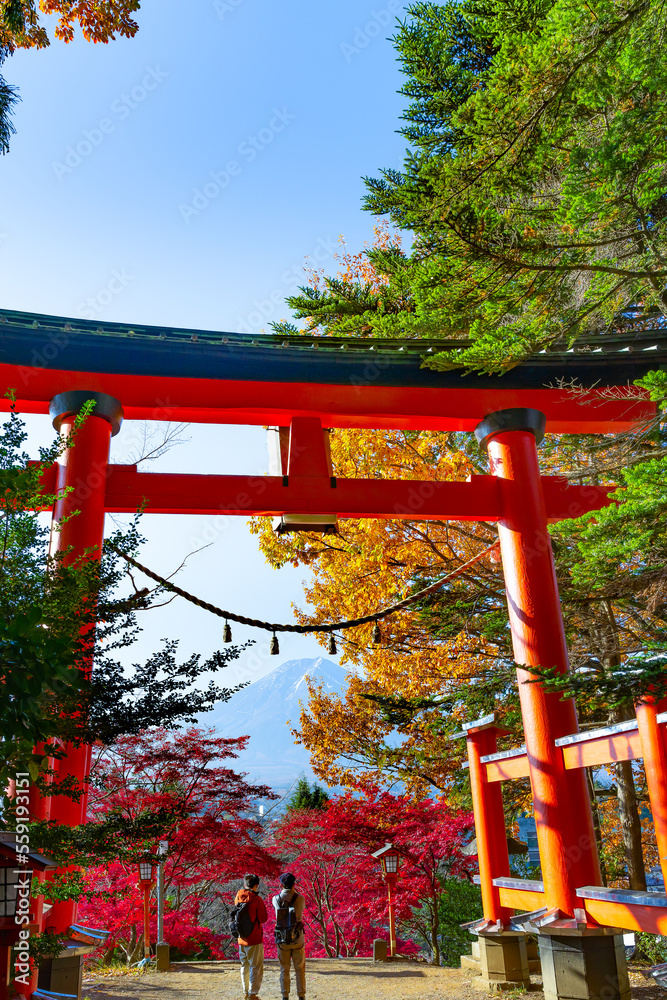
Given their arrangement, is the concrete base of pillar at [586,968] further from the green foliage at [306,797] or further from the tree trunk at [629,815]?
the green foliage at [306,797]

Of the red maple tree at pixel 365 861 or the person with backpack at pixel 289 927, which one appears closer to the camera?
the person with backpack at pixel 289 927

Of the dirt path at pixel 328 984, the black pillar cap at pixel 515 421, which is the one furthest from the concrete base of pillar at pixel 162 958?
the black pillar cap at pixel 515 421

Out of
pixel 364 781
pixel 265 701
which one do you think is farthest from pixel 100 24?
pixel 265 701

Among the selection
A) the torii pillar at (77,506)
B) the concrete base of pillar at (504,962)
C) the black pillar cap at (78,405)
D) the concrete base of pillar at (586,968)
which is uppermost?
the black pillar cap at (78,405)

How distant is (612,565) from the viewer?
449 cm

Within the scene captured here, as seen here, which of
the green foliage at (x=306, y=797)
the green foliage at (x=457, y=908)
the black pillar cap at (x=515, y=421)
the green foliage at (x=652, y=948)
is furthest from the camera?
the green foliage at (x=306, y=797)

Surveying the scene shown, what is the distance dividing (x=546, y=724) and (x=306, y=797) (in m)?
11.3

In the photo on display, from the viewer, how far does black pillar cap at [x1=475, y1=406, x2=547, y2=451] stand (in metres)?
6.52

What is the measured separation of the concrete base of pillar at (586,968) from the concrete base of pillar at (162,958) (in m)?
6.60

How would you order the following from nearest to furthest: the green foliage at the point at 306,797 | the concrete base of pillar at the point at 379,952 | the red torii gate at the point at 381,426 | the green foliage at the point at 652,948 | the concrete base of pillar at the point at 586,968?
the concrete base of pillar at the point at 586,968 → the red torii gate at the point at 381,426 → the green foliage at the point at 652,948 → the concrete base of pillar at the point at 379,952 → the green foliage at the point at 306,797

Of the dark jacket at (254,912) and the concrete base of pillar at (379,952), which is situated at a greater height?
the dark jacket at (254,912)

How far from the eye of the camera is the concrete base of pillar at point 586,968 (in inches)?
189

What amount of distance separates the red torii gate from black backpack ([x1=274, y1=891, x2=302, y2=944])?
1715mm

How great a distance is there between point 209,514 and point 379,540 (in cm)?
357
